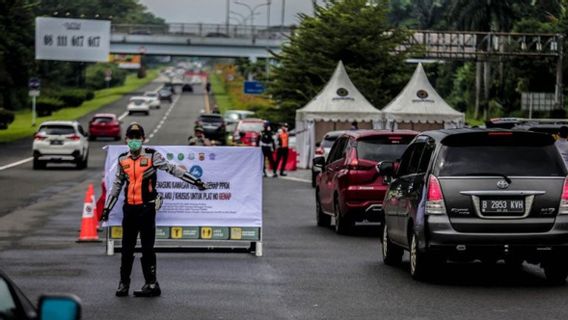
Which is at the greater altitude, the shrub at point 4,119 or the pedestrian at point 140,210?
the pedestrian at point 140,210

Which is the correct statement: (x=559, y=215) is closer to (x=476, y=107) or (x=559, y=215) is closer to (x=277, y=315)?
(x=277, y=315)

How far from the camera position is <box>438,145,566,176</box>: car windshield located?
14.8m

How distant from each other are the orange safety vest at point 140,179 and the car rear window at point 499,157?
306 centimetres

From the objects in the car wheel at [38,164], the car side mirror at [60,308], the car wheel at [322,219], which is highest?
the car side mirror at [60,308]

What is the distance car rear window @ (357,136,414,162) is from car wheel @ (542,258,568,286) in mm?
7118

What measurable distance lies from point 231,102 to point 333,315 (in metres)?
127

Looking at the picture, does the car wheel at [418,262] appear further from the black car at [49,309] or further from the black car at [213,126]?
the black car at [213,126]

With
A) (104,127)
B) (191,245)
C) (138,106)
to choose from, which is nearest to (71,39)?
(138,106)

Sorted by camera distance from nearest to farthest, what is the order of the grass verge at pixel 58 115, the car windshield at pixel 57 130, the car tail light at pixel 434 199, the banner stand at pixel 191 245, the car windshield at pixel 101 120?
1. the car tail light at pixel 434 199
2. the banner stand at pixel 191 245
3. the car windshield at pixel 57 130
4. the car windshield at pixel 101 120
5. the grass verge at pixel 58 115

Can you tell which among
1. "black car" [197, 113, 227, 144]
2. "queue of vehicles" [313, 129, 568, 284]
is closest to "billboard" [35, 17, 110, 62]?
"black car" [197, 113, 227, 144]

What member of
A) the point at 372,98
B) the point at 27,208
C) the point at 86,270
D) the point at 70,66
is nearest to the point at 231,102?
the point at 70,66

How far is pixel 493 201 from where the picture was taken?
14633 millimetres

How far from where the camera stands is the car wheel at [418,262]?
15.0 m

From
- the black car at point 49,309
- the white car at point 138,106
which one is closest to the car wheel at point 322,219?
the black car at point 49,309
